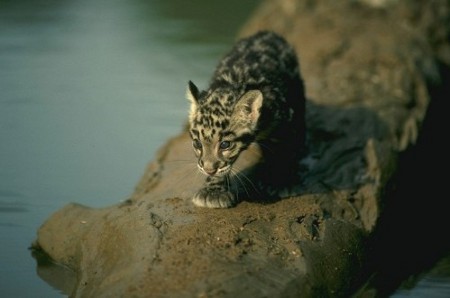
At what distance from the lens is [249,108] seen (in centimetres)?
728

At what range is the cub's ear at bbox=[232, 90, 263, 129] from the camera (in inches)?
285

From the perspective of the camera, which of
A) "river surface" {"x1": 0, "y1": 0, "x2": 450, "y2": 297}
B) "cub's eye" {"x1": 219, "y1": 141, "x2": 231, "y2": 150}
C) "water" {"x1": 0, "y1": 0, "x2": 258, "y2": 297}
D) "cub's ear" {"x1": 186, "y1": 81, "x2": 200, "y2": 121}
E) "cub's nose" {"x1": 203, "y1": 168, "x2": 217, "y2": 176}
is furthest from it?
"water" {"x1": 0, "y1": 0, "x2": 258, "y2": 297}

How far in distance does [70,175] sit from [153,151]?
3.90ft

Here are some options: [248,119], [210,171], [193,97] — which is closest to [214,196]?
[210,171]

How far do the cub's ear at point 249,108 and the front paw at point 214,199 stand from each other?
2.02ft

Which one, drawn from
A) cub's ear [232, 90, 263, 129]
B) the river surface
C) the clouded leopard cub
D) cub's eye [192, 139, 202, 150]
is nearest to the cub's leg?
the clouded leopard cub

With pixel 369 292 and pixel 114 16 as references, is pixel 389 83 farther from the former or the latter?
pixel 114 16

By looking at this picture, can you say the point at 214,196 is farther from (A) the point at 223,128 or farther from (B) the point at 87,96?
(B) the point at 87,96

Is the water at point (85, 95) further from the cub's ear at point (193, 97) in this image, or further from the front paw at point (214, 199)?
the cub's ear at point (193, 97)

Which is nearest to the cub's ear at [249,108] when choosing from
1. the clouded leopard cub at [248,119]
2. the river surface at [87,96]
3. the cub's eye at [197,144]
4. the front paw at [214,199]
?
the clouded leopard cub at [248,119]

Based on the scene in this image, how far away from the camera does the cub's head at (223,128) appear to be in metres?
7.10

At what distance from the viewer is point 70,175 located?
9.67 metres

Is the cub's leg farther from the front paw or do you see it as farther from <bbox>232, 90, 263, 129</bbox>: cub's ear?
<bbox>232, 90, 263, 129</bbox>: cub's ear

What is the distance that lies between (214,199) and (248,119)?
0.73m
